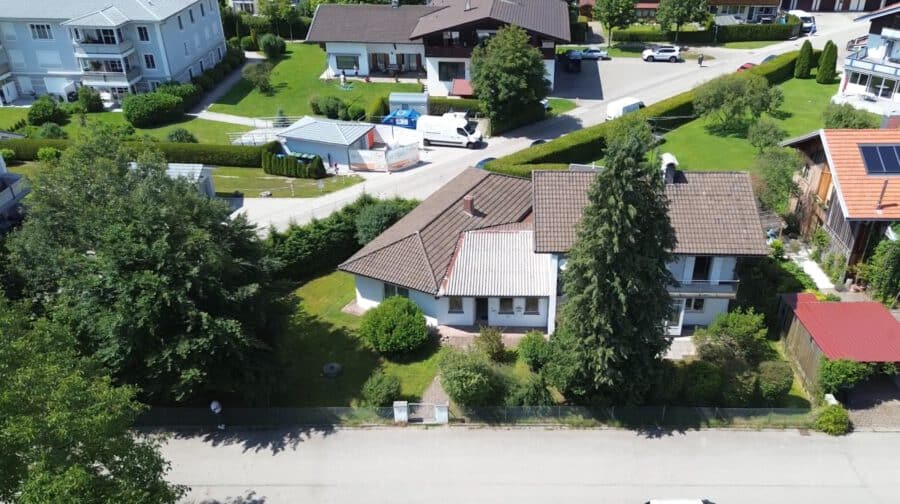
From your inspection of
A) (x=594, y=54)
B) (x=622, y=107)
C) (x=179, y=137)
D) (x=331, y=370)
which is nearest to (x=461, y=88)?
(x=622, y=107)

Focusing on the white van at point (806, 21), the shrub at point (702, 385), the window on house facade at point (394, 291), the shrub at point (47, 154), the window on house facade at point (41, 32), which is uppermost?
the window on house facade at point (41, 32)

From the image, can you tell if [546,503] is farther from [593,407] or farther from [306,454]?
[306,454]

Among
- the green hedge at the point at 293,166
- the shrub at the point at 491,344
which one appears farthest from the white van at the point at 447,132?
the shrub at the point at 491,344

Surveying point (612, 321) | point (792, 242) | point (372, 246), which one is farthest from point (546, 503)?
point (792, 242)

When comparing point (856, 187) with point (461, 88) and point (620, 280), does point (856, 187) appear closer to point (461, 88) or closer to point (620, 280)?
point (620, 280)

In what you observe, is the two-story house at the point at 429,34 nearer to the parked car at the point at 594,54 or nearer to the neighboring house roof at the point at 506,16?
the neighboring house roof at the point at 506,16
